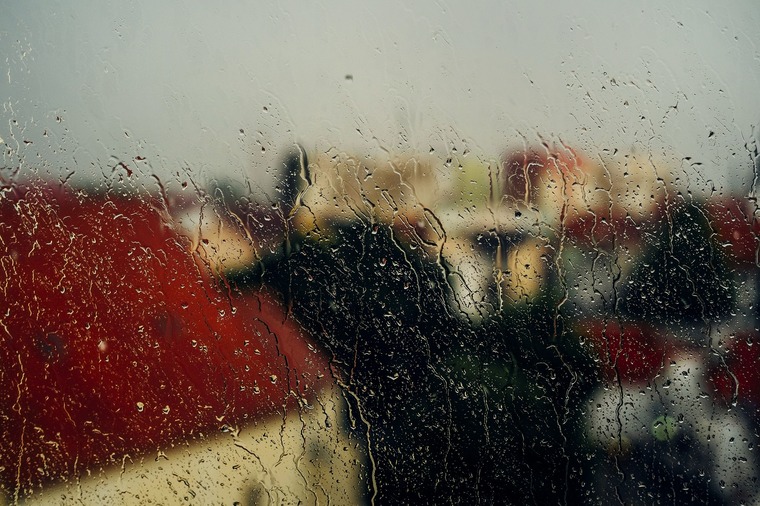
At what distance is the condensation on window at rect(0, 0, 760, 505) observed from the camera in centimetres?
126

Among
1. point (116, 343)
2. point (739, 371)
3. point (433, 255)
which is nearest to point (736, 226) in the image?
point (739, 371)

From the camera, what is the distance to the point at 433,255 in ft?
4.20

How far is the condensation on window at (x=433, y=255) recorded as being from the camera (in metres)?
1.26

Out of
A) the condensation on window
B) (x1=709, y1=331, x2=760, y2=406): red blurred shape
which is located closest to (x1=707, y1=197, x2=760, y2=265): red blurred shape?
the condensation on window

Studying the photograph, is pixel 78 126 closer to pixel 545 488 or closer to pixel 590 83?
pixel 590 83

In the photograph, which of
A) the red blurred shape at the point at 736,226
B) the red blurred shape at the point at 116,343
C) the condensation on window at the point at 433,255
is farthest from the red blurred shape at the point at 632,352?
the red blurred shape at the point at 116,343

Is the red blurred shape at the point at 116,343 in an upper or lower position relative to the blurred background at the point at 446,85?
lower

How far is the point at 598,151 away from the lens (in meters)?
1.26

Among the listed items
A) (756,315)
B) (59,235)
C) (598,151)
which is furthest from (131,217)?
(756,315)

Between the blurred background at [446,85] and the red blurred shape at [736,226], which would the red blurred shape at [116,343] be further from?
Result: the red blurred shape at [736,226]

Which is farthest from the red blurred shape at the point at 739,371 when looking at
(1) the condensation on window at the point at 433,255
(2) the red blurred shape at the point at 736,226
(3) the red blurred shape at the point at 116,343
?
(3) the red blurred shape at the point at 116,343

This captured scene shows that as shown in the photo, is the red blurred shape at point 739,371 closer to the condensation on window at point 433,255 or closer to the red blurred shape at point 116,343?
the condensation on window at point 433,255

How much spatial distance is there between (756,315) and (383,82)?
976mm

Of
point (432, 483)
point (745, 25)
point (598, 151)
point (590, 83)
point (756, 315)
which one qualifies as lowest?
point (432, 483)
